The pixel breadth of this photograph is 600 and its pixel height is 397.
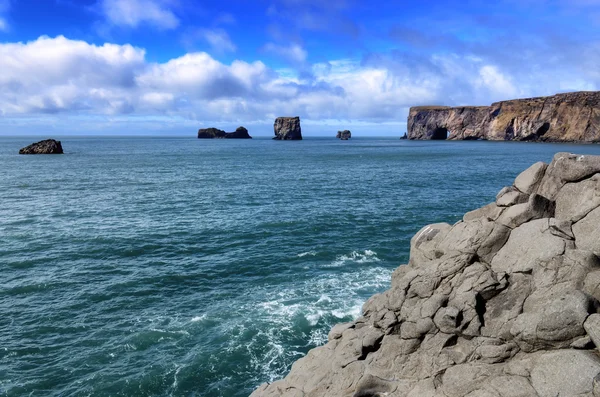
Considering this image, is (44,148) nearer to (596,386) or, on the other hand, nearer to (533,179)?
(533,179)

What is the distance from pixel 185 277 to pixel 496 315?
1014 inches

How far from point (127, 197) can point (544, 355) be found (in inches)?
2522

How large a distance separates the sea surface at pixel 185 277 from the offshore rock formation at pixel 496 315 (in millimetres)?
6845

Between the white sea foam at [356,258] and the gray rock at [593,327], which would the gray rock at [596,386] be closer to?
the gray rock at [593,327]

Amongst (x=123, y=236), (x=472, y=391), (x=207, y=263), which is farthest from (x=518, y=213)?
(x=123, y=236)

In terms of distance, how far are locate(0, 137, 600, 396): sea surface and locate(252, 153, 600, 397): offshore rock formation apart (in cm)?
→ 684

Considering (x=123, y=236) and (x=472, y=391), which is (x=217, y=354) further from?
(x=123, y=236)

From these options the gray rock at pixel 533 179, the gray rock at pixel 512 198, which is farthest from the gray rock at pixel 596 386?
the gray rock at pixel 533 179

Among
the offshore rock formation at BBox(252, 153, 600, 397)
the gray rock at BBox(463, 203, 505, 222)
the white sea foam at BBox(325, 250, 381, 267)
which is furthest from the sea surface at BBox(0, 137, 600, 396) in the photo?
the gray rock at BBox(463, 203, 505, 222)

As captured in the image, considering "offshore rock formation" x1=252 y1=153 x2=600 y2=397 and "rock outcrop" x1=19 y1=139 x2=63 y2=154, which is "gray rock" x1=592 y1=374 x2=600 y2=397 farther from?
"rock outcrop" x1=19 y1=139 x2=63 y2=154

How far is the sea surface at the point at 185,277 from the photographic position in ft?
74.8

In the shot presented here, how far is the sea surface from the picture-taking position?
74.8 feet

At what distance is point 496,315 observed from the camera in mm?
15242

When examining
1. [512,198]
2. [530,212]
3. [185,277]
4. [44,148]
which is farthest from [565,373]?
[44,148]
